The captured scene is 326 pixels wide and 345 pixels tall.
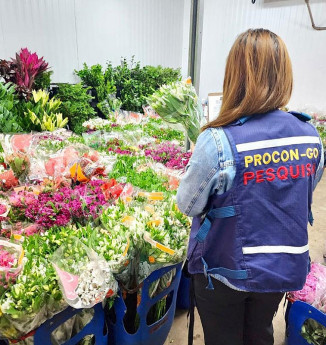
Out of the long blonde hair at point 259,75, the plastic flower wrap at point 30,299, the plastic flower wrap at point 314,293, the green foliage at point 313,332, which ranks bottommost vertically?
the green foliage at point 313,332

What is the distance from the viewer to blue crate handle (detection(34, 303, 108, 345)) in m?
1.02

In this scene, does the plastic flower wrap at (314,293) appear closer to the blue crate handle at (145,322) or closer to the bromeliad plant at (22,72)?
the blue crate handle at (145,322)

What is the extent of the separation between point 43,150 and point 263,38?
5.34ft

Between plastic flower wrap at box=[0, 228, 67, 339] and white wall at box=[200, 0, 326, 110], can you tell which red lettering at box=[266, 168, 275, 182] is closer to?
plastic flower wrap at box=[0, 228, 67, 339]

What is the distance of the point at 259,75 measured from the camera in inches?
35.9

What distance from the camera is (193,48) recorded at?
1.84 metres

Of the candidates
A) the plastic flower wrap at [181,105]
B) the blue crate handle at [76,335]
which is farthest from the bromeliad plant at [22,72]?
the blue crate handle at [76,335]

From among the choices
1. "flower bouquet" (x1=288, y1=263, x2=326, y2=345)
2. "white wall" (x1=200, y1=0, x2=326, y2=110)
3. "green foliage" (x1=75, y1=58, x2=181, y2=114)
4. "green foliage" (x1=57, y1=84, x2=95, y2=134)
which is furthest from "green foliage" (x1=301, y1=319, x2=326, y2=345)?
"white wall" (x1=200, y1=0, x2=326, y2=110)

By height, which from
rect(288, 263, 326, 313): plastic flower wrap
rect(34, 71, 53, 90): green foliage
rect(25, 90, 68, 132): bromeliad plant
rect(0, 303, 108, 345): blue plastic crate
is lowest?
rect(288, 263, 326, 313): plastic flower wrap

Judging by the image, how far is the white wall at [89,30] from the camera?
3832 mm

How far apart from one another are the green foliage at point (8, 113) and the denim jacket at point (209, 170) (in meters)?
2.31

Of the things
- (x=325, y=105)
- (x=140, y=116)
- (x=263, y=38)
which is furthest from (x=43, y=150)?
(x=325, y=105)

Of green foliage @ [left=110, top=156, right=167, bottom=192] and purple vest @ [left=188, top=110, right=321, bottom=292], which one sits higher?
A: purple vest @ [left=188, top=110, right=321, bottom=292]

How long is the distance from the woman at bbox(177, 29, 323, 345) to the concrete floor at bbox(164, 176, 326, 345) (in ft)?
3.25
